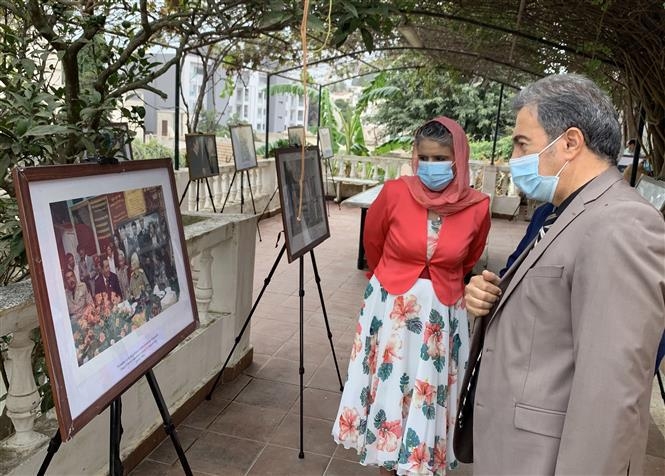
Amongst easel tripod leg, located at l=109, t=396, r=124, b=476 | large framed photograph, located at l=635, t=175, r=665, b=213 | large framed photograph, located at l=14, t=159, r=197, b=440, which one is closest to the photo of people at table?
large framed photograph, located at l=14, t=159, r=197, b=440

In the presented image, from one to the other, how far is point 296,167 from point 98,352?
157 cm

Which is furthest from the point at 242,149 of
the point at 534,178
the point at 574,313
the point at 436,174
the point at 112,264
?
the point at 574,313

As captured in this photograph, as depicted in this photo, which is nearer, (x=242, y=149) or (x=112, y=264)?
(x=112, y=264)

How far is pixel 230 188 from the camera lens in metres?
7.20

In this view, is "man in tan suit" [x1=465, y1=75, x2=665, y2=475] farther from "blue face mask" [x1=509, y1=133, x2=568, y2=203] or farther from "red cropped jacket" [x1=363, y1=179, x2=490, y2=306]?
"red cropped jacket" [x1=363, y1=179, x2=490, y2=306]

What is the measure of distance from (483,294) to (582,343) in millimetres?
370

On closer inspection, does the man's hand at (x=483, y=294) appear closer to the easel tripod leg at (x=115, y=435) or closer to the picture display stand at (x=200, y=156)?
the easel tripod leg at (x=115, y=435)

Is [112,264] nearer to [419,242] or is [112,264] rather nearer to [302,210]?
[419,242]

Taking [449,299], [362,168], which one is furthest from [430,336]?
[362,168]

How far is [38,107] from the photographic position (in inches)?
68.0

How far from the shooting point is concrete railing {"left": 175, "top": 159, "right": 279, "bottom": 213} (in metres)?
6.79

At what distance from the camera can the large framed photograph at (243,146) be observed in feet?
22.5

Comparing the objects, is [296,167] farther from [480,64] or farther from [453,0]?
[480,64]

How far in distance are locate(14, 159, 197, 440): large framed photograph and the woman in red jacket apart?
867 mm
